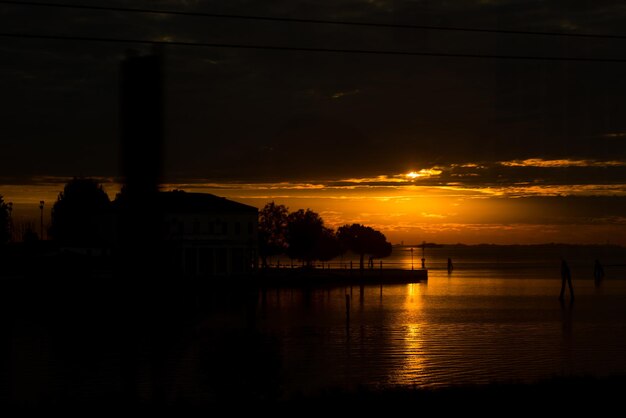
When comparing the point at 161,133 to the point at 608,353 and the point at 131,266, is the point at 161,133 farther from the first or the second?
the point at 608,353

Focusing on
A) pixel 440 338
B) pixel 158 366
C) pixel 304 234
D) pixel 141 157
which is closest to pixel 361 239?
pixel 304 234

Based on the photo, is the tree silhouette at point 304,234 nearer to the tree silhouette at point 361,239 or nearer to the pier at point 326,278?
the pier at point 326,278

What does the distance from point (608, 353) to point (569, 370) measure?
784cm

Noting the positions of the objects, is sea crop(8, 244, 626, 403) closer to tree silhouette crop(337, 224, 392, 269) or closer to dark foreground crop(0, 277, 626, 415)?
dark foreground crop(0, 277, 626, 415)

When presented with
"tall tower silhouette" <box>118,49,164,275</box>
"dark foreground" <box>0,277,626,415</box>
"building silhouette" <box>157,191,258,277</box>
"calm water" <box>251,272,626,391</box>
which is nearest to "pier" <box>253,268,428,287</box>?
"building silhouette" <box>157,191,258,277</box>

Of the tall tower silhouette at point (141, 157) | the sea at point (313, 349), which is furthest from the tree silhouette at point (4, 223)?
the tall tower silhouette at point (141, 157)

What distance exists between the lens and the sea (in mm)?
21766

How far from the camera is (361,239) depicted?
557 ft

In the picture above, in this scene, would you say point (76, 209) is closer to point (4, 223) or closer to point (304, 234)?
point (4, 223)

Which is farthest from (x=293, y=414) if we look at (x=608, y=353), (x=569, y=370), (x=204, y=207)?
(x=204, y=207)

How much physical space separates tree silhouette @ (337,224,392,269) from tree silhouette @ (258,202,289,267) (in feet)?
111

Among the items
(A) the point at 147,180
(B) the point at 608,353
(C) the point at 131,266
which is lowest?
(B) the point at 608,353

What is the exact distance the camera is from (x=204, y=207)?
103375 mm

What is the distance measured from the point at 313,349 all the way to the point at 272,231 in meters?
92.8
